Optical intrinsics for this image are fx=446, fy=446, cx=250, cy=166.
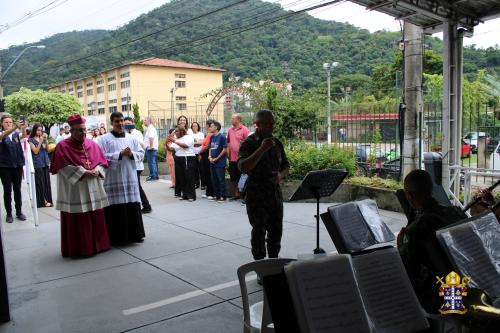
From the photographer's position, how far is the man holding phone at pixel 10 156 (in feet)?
24.2

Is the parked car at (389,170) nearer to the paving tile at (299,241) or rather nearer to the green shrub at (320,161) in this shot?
the green shrub at (320,161)

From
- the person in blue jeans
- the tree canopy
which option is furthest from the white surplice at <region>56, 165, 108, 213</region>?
the tree canopy

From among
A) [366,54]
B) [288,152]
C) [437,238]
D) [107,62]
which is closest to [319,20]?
[366,54]

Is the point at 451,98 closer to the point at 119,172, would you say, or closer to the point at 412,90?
the point at 412,90

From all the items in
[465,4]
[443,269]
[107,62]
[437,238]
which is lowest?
[443,269]

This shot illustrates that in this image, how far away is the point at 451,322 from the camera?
2.30m

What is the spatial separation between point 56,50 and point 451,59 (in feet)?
133

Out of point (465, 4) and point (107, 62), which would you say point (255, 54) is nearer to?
point (107, 62)

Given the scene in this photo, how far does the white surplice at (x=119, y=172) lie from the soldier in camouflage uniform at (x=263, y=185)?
235 cm

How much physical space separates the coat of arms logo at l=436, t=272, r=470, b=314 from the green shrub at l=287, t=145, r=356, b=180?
7.06 metres

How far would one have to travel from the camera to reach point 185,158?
31.4ft

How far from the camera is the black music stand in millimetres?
4293

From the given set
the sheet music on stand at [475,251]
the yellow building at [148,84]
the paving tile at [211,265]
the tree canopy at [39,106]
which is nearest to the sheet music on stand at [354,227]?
the sheet music on stand at [475,251]

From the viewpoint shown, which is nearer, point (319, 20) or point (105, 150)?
point (105, 150)
